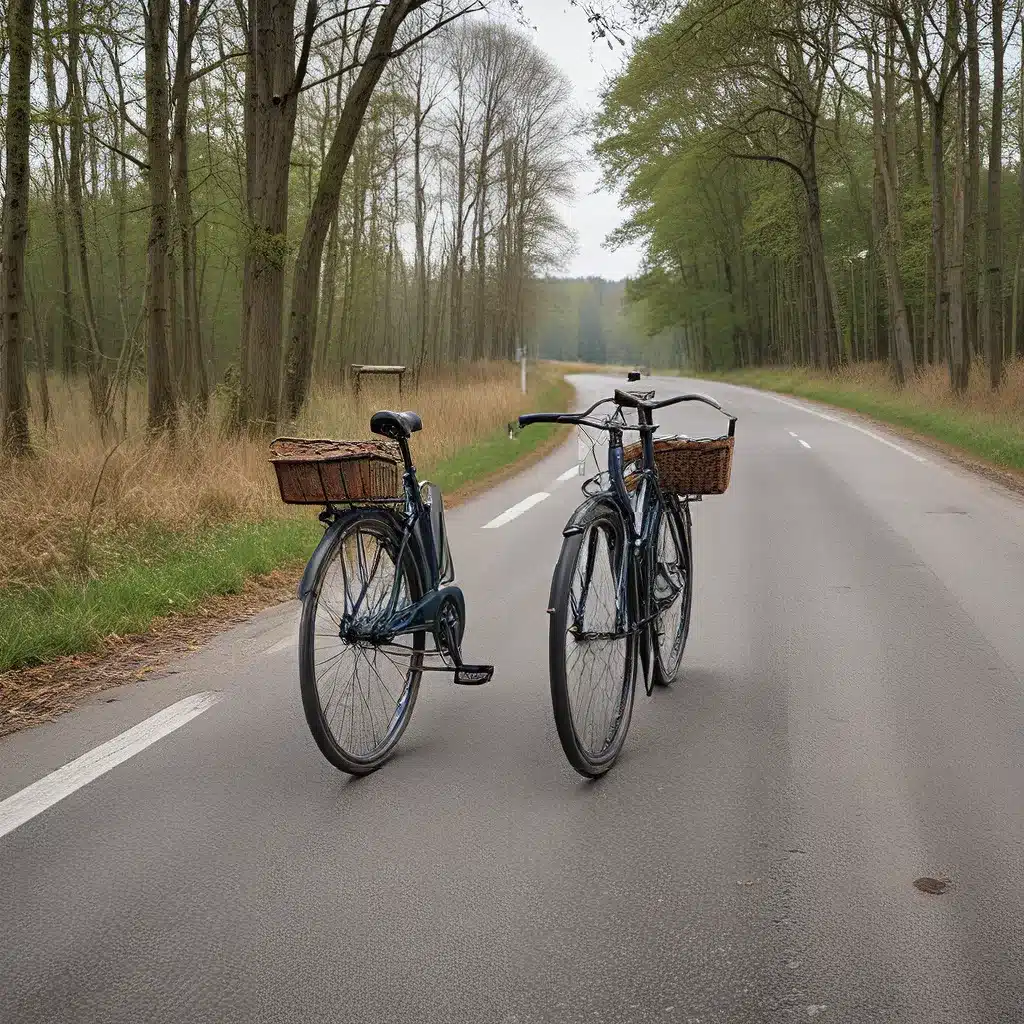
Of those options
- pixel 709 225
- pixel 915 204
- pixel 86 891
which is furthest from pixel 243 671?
pixel 709 225

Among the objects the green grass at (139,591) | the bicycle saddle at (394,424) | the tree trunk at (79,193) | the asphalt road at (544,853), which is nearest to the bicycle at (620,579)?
the asphalt road at (544,853)

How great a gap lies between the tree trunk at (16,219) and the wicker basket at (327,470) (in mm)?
7453

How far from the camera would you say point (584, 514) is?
359cm

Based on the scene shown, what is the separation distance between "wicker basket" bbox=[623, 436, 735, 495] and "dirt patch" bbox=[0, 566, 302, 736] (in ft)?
9.16

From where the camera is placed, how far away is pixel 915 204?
3338 cm

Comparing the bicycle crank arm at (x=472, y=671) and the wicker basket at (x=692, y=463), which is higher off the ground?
the wicker basket at (x=692, y=463)

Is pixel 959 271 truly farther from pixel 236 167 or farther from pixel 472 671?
pixel 472 671

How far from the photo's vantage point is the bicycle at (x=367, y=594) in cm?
358

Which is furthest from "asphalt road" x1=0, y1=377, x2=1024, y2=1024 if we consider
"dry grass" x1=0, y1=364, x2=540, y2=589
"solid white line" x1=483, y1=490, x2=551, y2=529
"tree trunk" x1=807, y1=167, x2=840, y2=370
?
"tree trunk" x1=807, y1=167, x2=840, y2=370

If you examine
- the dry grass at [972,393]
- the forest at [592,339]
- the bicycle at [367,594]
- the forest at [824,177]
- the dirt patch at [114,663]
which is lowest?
the dirt patch at [114,663]

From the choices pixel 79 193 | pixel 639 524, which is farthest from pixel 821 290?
pixel 639 524

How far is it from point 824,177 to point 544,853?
39.8 m

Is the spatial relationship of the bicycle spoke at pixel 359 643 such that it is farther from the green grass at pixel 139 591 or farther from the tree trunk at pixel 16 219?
the tree trunk at pixel 16 219

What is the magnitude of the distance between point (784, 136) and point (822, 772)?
113 feet
